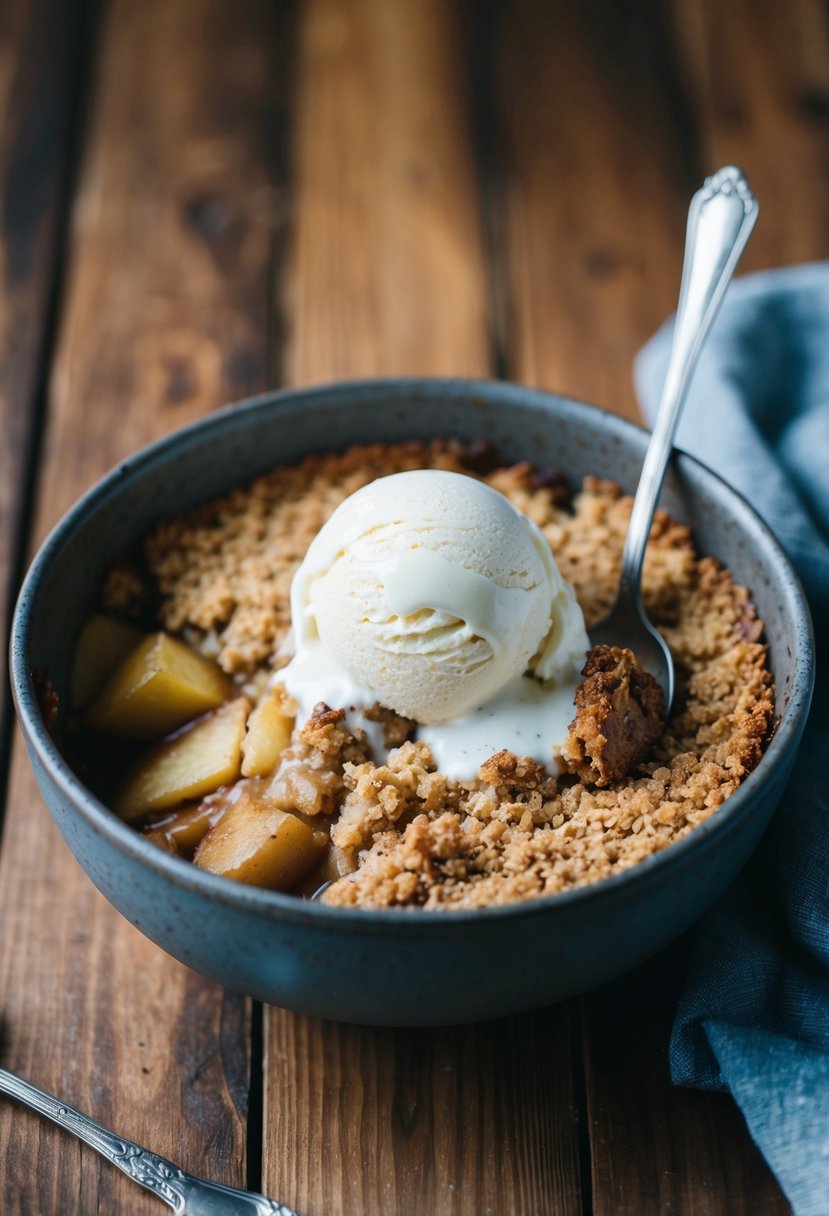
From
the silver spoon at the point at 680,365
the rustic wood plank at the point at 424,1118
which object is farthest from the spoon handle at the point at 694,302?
the rustic wood plank at the point at 424,1118

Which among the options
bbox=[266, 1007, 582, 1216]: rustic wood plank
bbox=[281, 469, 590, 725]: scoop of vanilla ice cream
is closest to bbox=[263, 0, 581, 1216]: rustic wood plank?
bbox=[266, 1007, 582, 1216]: rustic wood plank

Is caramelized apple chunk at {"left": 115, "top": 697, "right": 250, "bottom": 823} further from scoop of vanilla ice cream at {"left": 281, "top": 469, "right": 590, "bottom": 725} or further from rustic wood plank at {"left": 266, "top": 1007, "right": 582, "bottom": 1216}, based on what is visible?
rustic wood plank at {"left": 266, "top": 1007, "right": 582, "bottom": 1216}

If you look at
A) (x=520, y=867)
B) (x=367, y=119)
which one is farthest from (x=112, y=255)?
(x=520, y=867)

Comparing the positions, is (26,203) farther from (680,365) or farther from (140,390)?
(680,365)

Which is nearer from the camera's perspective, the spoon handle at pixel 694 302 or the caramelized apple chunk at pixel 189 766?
the caramelized apple chunk at pixel 189 766

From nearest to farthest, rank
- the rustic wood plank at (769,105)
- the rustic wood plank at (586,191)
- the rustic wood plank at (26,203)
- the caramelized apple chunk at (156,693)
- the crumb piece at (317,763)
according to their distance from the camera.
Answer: the crumb piece at (317,763), the caramelized apple chunk at (156,693), the rustic wood plank at (26,203), the rustic wood plank at (586,191), the rustic wood plank at (769,105)

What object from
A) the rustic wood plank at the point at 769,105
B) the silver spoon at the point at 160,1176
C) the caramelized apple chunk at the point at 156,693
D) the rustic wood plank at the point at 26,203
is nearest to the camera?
the silver spoon at the point at 160,1176

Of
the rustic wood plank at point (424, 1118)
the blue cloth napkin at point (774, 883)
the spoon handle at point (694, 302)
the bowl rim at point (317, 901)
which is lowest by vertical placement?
the rustic wood plank at point (424, 1118)

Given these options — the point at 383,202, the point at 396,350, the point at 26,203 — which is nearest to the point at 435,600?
the point at 396,350

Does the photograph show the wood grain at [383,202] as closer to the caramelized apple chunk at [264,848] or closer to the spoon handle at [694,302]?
the spoon handle at [694,302]
